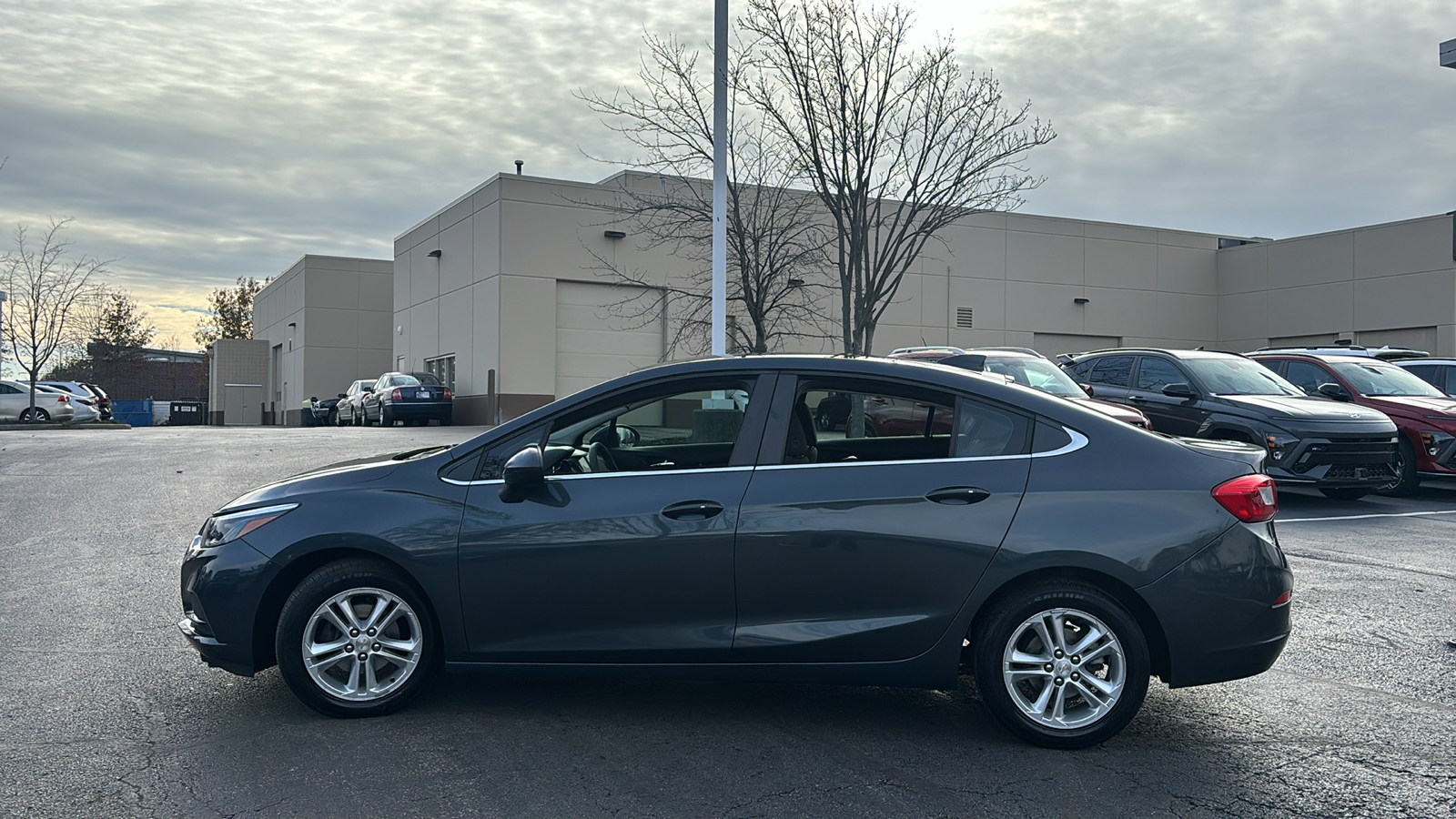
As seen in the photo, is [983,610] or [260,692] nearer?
[983,610]

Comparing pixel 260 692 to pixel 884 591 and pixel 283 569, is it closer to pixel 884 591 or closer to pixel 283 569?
pixel 283 569

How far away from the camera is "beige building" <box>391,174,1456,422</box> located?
31.5m

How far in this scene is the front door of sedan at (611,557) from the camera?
4.63m

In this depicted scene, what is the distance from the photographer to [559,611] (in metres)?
4.72

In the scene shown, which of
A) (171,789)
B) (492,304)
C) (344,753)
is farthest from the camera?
(492,304)

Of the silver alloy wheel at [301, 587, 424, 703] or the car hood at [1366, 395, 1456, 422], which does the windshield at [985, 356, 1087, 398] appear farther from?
the silver alloy wheel at [301, 587, 424, 703]

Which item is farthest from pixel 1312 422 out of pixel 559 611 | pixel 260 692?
pixel 260 692

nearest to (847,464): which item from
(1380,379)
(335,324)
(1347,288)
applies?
(1380,379)

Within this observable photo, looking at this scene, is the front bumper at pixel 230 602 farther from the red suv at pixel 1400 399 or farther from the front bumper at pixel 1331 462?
the red suv at pixel 1400 399

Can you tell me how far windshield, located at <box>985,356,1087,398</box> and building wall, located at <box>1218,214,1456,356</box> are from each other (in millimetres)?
25946

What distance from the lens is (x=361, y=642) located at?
4.84 meters

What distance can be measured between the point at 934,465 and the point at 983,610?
24.4 inches

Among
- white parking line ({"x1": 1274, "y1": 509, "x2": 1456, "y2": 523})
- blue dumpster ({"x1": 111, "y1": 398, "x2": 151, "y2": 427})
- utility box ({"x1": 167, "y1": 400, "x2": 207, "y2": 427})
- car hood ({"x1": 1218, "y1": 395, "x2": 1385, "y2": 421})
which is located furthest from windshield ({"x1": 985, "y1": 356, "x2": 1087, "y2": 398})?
utility box ({"x1": 167, "y1": 400, "x2": 207, "y2": 427})

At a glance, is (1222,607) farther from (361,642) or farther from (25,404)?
(25,404)
